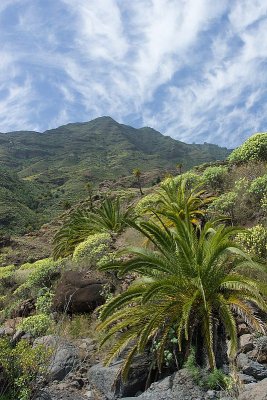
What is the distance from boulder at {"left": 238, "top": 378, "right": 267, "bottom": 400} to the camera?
4215 millimetres

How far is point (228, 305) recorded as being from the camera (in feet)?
19.7

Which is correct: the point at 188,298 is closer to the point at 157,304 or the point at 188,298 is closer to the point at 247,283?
the point at 157,304

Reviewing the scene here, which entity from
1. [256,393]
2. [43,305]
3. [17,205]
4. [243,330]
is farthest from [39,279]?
[17,205]

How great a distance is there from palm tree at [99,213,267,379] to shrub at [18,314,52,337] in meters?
1.45

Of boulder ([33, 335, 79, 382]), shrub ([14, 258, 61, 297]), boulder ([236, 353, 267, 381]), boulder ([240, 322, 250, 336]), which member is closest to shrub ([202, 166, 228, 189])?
shrub ([14, 258, 61, 297])

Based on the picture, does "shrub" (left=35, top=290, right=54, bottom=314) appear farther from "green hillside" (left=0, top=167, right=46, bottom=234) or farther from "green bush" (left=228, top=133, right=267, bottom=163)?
"green hillside" (left=0, top=167, right=46, bottom=234)

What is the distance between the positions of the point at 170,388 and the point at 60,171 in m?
155

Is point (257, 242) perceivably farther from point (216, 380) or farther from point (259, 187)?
point (216, 380)

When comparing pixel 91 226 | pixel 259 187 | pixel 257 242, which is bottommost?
pixel 257 242

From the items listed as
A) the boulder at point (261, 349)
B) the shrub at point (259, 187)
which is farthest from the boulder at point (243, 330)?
the shrub at point (259, 187)

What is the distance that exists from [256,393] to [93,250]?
22.5 feet

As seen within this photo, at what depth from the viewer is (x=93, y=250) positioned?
424 inches

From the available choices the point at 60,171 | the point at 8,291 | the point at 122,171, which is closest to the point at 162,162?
the point at 122,171

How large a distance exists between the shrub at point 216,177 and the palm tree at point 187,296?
20.4 feet
